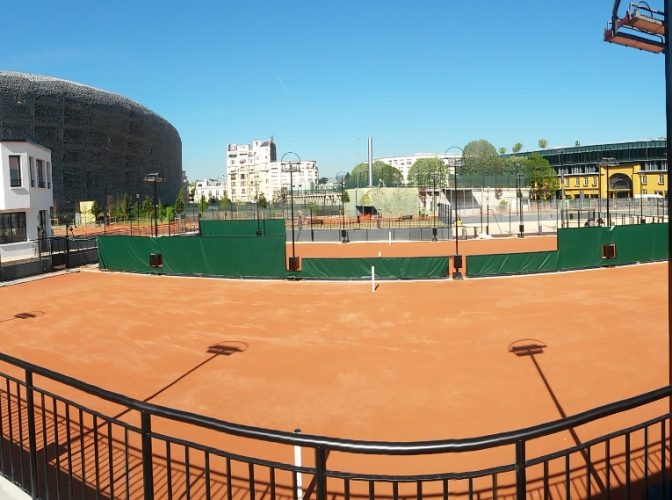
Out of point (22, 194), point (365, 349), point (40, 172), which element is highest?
point (40, 172)

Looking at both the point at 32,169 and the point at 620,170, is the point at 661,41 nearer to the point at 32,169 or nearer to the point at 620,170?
the point at 32,169

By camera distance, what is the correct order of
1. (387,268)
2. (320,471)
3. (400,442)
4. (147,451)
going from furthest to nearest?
(387,268) → (147,451) → (400,442) → (320,471)

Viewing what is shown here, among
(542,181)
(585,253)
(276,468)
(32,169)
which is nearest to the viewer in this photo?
(276,468)

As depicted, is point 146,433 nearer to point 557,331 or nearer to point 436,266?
point 557,331

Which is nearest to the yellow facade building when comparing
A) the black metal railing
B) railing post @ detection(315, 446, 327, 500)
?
the black metal railing

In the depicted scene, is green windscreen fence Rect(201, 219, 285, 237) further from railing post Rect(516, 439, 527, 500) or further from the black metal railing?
railing post Rect(516, 439, 527, 500)

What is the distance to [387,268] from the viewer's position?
28.5 metres

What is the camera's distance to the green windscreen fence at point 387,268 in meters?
28.5

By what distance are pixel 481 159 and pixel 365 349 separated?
123m

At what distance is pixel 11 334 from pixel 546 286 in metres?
22.8

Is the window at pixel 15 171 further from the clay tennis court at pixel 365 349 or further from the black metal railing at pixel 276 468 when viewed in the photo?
the black metal railing at pixel 276 468

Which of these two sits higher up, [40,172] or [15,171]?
[40,172]

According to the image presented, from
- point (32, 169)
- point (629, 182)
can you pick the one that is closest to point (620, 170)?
point (629, 182)

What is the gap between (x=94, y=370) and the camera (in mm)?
13984
